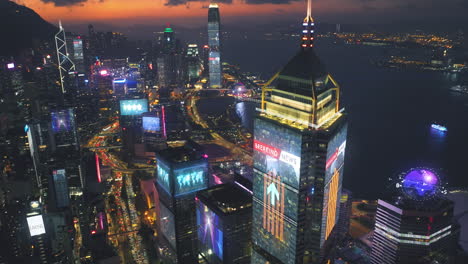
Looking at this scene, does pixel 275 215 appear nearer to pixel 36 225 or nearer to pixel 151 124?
pixel 36 225

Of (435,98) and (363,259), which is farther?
(435,98)

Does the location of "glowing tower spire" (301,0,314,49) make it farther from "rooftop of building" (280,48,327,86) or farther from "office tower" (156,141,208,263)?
"office tower" (156,141,208,263)

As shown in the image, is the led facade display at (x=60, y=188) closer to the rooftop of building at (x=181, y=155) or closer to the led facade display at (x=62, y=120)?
the led facade display at (x=62, y=120)

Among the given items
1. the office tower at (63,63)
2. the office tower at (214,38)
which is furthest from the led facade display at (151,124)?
the office tower at (214,38)

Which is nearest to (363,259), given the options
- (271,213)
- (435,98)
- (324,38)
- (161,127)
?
(271,213)

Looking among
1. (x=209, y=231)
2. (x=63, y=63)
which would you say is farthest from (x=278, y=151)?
(x=63, y=63)

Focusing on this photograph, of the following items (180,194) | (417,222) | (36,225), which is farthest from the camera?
→ (36,225)

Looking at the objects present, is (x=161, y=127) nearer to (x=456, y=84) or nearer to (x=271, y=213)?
(x=271, y=213)
